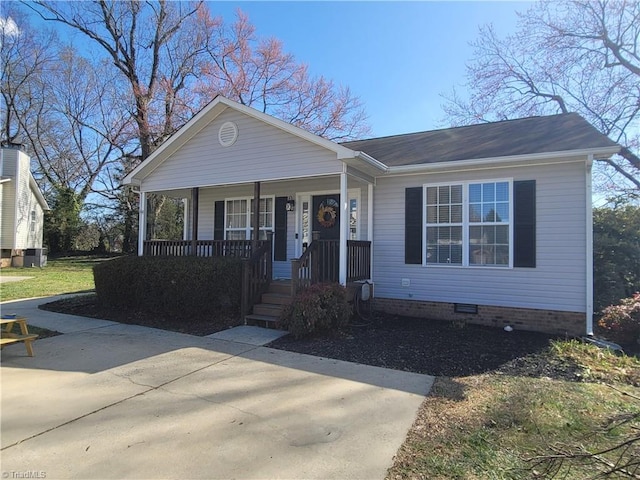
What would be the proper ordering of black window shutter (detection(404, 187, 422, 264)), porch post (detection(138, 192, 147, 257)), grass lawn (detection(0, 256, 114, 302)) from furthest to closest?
grass lawn (detection(0, 256, 114, 302)) < porch post (detection(138, 192, 147, 257)) < black window shutter (detection(404, 187, 422, 264))

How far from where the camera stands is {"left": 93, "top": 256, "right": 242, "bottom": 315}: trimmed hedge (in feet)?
24.8

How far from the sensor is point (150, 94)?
23.6m

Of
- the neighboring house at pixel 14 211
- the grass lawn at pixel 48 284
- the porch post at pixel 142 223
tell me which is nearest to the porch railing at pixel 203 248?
the porch post at pixel 142 223

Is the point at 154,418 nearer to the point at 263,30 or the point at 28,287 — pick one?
the point at 28,287

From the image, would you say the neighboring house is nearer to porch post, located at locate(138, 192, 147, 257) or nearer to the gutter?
porch post, located at locate(138, 192, 147, 257)

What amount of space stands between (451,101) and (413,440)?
19291 mm

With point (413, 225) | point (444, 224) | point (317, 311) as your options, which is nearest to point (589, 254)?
Result: point (444, 224)

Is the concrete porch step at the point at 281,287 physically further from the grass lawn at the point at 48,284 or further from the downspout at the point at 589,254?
the grass lawn at the point at 48,284

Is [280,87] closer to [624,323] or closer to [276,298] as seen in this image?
[276,298]

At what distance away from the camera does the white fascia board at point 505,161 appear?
649 cm

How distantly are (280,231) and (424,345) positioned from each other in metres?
→ 5.11

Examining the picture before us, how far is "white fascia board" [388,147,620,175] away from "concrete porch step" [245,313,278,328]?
385cm

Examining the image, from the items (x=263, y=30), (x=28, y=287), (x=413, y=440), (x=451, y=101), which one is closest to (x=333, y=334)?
(x=413, y=440)

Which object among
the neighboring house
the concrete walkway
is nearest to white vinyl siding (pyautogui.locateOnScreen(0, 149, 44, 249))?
the neighboring house
